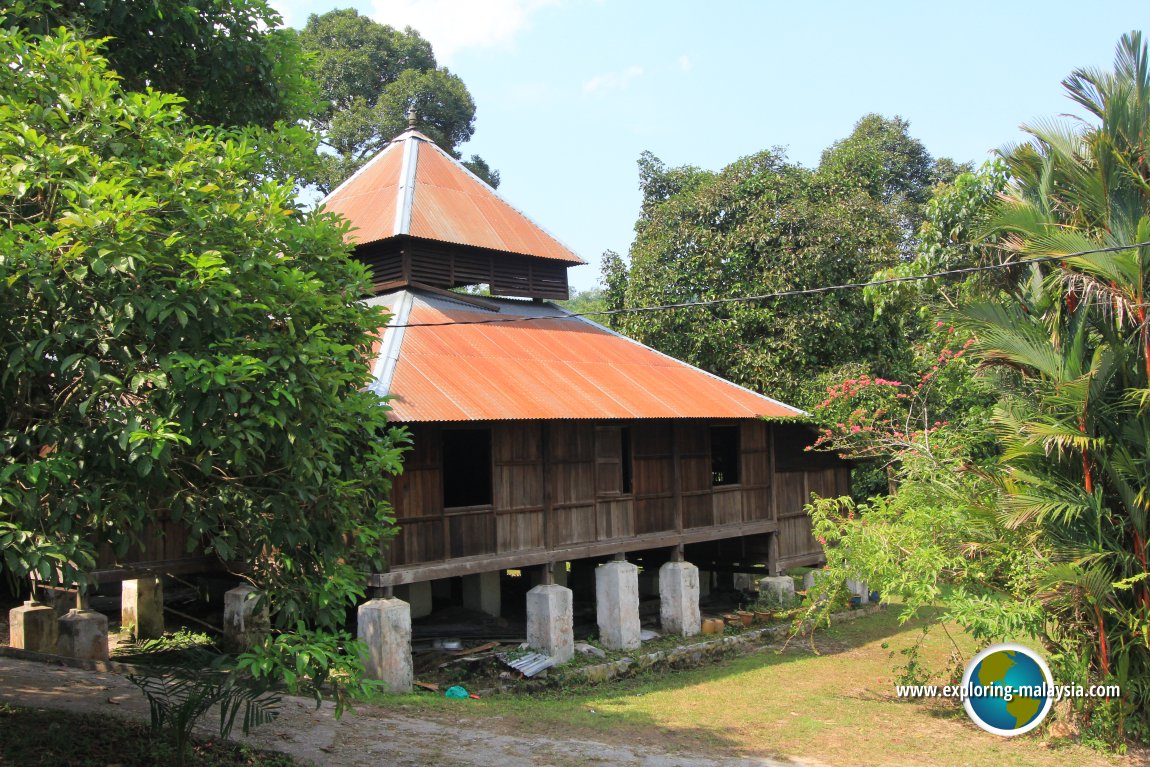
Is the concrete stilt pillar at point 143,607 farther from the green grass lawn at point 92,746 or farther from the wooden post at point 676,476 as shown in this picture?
the wooden post at point 676,476

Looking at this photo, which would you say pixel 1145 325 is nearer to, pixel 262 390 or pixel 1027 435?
pixel 1027 435

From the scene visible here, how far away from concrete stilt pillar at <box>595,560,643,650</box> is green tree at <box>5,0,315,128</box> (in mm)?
8432

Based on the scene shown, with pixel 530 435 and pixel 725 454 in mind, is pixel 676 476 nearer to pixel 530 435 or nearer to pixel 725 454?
→ pixel 530 435

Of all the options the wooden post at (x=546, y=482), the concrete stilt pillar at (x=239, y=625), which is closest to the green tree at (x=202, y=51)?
the wooden post at (x=546, y=482)

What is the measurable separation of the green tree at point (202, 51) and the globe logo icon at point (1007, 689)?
387 inches

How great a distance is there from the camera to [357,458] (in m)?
6.99

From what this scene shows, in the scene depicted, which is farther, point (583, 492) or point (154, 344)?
point (583, 492)

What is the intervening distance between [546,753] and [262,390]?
559 cm

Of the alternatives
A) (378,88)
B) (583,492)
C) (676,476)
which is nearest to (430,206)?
(583,492)

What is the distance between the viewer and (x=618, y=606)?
1448cm

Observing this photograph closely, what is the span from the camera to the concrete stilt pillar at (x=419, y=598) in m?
14.2

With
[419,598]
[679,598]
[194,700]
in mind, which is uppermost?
[194,700]

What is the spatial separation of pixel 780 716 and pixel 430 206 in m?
9.95

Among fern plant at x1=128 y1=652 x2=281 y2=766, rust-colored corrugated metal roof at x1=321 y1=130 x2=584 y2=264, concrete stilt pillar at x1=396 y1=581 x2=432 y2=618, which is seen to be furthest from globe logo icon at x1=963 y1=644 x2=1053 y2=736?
rust-colored corrugated metal roof at x1=321 y1=130 x2=584 y2=264
